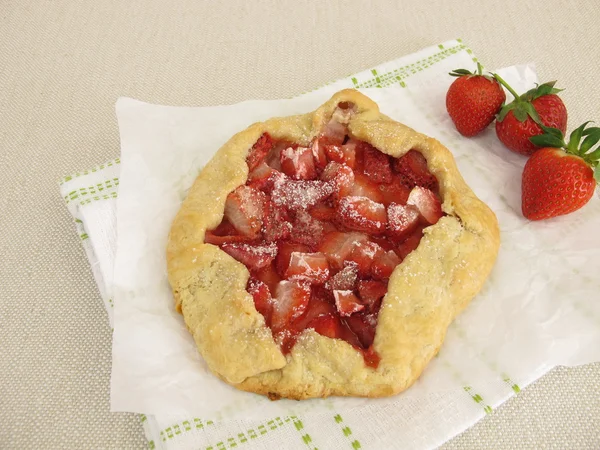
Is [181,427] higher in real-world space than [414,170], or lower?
lower

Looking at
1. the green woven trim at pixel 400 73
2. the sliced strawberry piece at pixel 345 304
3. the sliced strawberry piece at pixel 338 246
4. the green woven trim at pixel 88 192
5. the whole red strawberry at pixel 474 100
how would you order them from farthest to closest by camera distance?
the green woven trim at pixel 400 73, the whole red strawberry at pixel 474 100, the green woven trim at pixel 88 192, the sliced strawberry piece at pixel 338 246, the sliced strawberry piece at pixel 345 304

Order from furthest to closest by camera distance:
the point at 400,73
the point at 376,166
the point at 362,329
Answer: the point at 400,73
the point at 376,166
the point at 362,329

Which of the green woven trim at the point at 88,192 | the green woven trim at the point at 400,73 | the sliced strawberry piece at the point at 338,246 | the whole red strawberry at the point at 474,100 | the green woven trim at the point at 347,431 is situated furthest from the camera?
the green woven trim at the point at 400,73

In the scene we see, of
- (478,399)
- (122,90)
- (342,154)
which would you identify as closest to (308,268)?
(342,154)

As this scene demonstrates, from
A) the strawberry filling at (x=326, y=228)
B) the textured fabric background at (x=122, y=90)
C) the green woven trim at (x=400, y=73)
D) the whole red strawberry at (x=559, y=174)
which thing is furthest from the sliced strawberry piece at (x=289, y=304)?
the green woven trim at (x=400, y=73)

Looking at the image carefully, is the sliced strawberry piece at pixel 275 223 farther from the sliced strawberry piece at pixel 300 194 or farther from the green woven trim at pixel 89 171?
the green woven trim at pixel 89 171

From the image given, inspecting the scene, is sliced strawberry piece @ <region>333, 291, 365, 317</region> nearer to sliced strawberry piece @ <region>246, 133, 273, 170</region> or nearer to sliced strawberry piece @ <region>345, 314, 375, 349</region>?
sliced strawberry piece @ <region>345, 314, 375, 349</region>

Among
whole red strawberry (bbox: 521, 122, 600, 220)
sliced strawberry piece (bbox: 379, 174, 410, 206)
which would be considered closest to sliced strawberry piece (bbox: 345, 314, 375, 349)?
sliced strawberry piece (bbox: 379, 174, 410, 206)

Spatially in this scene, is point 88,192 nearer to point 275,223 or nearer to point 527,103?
point 275,223

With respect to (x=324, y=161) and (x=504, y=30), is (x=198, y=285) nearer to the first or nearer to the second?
(x=324, y=161)
